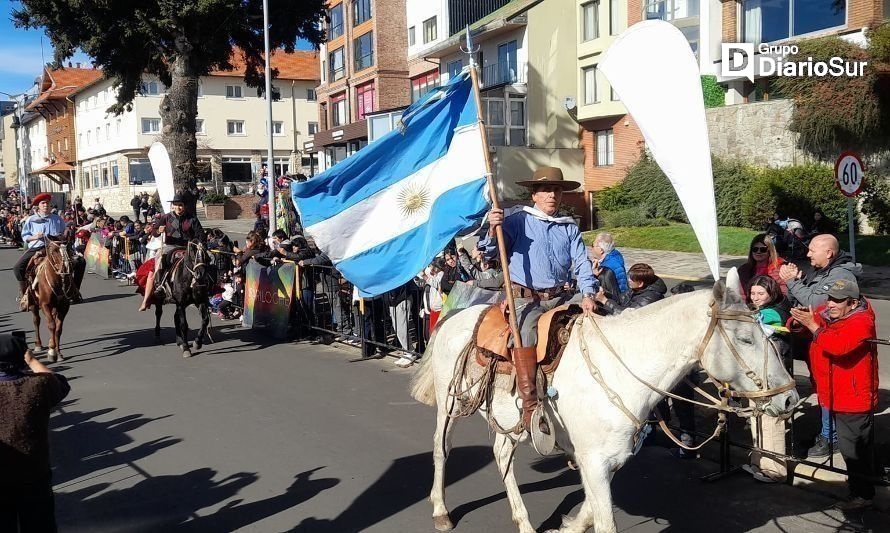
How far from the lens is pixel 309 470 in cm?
671

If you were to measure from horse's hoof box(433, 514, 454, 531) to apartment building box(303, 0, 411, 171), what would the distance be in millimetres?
42576

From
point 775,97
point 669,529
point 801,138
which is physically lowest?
point 669,529

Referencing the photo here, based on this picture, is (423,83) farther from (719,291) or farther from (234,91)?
(719,291)

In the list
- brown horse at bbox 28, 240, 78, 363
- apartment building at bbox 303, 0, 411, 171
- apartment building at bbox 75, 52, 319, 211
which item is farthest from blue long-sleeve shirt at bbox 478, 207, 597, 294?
apartment building at bbox 75, 52, 319, 211

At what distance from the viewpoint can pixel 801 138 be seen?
25859 mm

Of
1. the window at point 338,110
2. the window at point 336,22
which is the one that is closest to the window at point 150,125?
the window at point 338,110

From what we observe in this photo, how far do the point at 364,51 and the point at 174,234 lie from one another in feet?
135

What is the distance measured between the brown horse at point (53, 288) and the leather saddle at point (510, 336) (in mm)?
9066

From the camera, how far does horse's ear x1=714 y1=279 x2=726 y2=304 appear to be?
388 centimetres

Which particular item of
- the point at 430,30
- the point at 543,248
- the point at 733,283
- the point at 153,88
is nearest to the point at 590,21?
the point at 430,30

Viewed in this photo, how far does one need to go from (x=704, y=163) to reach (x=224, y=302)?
1242 centimetres

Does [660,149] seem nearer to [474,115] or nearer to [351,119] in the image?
[474,115]

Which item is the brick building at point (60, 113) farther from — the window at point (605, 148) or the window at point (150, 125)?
the window at point (605, 148)

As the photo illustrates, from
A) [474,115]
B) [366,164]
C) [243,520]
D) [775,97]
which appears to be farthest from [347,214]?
[775,97]
